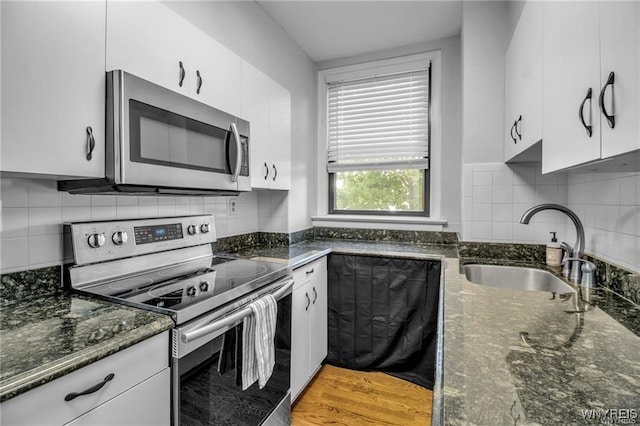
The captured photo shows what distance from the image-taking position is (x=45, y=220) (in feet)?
3.87

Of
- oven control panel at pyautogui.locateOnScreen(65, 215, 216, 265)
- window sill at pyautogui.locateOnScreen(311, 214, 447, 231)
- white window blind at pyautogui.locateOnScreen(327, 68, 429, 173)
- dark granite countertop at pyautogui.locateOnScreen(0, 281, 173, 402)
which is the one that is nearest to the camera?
dark granite countertop at pyautogui.locateOnScreen(0, 281, 173, 402)

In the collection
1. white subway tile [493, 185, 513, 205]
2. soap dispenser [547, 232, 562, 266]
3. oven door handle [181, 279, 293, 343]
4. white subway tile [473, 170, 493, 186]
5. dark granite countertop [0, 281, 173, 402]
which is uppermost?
white subway tile [473, 170, 493, 186]

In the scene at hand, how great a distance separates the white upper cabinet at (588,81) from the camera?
0.66 metres

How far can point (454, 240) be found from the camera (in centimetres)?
260

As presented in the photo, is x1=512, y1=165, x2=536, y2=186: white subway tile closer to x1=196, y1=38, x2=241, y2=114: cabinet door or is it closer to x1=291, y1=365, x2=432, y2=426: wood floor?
x1=291, y1=365, x2=432, y2=426: wood floor

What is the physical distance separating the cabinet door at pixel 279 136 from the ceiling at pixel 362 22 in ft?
2.00

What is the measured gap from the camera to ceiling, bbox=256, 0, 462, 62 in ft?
7.23

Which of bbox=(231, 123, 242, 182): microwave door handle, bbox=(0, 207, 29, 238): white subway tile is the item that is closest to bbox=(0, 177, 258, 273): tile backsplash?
bbox=(0, 207, 29, 238): white subway tile

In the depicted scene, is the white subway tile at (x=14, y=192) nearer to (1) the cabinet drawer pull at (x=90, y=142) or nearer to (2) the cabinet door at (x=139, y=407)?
(1) the cabinet drawer pull at (x=90, y=142)

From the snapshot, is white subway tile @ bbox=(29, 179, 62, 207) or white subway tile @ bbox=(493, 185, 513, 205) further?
white subway tile @ bbox=(493, 185, 513, 205)

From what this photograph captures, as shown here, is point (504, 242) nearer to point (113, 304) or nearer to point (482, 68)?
point (482, 68)

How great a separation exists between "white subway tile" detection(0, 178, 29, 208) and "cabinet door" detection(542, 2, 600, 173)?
5.76 feet

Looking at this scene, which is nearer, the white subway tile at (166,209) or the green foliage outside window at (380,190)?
the white subway tile at (166,209)

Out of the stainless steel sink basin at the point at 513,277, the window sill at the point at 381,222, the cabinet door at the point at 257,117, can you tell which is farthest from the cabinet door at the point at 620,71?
the window sill at the point at 381,222
